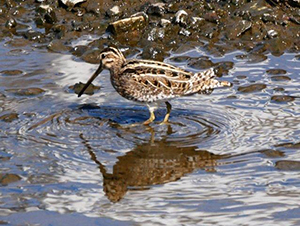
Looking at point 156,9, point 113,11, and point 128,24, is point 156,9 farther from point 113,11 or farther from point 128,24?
point 113,11

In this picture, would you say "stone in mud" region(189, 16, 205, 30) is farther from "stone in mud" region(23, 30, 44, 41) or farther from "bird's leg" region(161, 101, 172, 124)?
"bird's leg" region(161, 101, 172, 124)

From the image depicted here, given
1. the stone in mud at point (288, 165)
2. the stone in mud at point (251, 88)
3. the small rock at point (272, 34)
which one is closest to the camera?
the stone in mud at point (288, 165)

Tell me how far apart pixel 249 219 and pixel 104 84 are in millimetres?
3900

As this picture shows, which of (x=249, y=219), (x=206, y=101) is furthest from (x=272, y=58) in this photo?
(x=249, y=219)

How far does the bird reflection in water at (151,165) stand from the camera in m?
6.84

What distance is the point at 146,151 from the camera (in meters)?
7.62

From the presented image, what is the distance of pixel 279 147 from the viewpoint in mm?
7520

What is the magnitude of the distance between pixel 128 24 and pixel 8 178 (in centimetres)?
429

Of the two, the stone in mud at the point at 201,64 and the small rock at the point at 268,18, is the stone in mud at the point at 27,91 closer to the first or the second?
the stone in mud at the point at 201,64

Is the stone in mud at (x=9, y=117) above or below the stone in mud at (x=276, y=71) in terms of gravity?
below

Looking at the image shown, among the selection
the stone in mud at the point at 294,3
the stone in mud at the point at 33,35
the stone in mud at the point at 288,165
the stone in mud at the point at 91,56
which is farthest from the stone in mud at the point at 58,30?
the stone in mud at the point at 288,165

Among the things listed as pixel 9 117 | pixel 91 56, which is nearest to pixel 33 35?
pixel 91 56

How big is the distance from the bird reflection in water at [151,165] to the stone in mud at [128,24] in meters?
3.12

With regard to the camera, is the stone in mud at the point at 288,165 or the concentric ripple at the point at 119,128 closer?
the stone in mud at the point at 288,165
